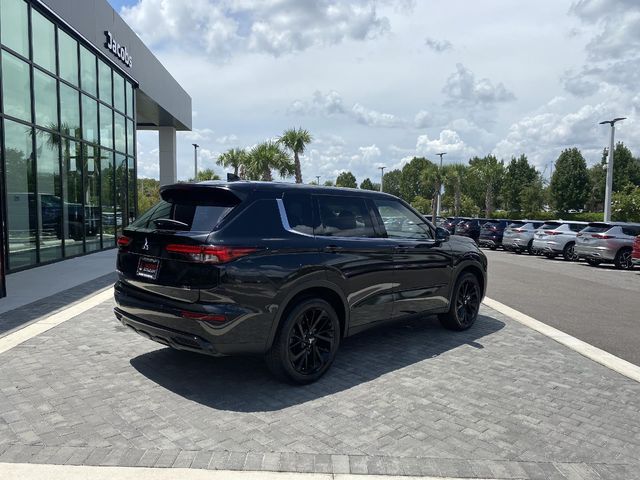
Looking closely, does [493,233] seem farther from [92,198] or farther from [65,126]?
[65,126]

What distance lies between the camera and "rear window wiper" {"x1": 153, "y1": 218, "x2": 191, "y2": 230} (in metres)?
4.09

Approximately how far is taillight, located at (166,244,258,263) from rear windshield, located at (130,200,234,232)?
183 millimetres

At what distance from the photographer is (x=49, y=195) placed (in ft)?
41.3

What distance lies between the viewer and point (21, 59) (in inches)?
438

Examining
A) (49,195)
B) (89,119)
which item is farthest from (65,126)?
(49,195)

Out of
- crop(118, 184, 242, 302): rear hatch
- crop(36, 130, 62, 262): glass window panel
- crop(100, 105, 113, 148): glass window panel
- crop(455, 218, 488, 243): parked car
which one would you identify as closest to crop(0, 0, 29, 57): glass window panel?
crop(36, 130, 62, 262): glass window panel

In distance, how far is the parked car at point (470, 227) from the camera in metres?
27.0

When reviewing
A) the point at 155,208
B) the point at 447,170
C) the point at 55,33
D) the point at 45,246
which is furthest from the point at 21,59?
the point at 447,170

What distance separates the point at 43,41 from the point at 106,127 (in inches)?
176

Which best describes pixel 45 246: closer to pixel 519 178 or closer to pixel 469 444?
pixel 469 444

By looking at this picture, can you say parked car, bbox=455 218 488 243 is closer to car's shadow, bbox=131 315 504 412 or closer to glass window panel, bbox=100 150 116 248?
glass window panel, bbox=100 150 116 248

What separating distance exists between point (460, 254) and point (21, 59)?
35.3ft

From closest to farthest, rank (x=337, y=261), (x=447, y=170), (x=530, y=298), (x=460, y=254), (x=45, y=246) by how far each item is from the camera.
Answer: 1. (x=337, y=261)
2. (x=460, y=254)
3. (x=530, y=298)
4. (x=45, y=246)
5. (x=447, y=170)

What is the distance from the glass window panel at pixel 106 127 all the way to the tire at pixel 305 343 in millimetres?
14049
